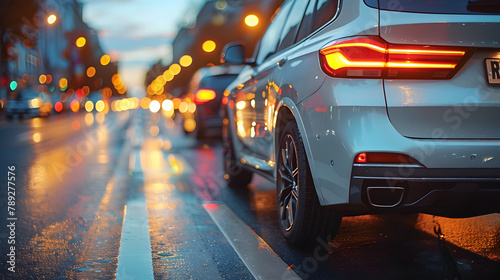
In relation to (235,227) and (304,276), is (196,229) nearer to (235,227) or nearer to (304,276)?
(235,227)

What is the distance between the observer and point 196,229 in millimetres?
5078

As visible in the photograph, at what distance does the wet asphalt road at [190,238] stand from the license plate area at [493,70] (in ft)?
3.58

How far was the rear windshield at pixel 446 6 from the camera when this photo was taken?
3.44 meters

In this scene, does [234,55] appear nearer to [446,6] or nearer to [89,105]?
[446,6]

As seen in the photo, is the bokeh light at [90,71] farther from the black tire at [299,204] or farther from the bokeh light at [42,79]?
the black tire at [299,204]

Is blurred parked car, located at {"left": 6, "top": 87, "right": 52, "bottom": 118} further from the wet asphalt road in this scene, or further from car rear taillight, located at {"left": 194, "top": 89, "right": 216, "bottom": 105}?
the wet asphalt road

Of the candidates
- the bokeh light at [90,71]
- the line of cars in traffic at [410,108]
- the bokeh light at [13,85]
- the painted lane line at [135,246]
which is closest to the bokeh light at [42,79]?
the bokeh light at [13,85]

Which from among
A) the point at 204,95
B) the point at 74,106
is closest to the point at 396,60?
the point at 204,95

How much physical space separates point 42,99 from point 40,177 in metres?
33.4

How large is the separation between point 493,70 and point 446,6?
0.42 m

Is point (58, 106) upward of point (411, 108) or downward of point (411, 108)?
downward

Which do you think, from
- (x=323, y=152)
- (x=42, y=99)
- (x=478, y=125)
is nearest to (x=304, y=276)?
(x=323, y=152)

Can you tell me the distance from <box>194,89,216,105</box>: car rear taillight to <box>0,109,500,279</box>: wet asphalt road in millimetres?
7036

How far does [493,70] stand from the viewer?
11.0 feet
